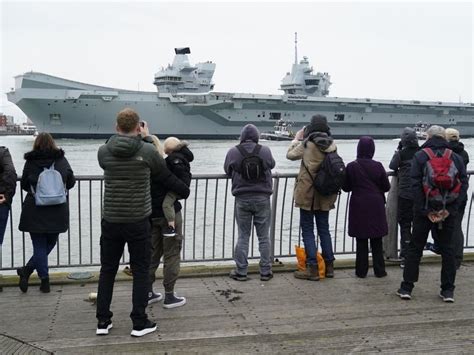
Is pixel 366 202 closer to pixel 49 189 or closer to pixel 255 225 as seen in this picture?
pixel 255 225

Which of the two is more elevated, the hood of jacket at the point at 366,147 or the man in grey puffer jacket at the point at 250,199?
the hood of jacket at the point at 366,147

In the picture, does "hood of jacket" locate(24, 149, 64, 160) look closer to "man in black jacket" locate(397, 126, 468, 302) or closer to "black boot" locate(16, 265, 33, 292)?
"black boot" locate(16, 265, 33, 292)

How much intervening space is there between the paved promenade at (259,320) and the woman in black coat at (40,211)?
0.27 m

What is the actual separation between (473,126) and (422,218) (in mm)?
90052

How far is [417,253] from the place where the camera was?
455 cm

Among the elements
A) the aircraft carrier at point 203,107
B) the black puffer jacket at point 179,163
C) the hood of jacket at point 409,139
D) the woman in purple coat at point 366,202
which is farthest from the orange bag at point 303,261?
the aircraft carrier at point 203,107

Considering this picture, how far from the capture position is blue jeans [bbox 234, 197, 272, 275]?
4992 mm

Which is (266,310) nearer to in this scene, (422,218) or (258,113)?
(422,218)

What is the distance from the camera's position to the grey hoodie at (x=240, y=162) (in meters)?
4.89

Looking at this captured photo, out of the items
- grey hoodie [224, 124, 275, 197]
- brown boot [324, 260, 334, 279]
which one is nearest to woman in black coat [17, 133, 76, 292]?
grey hoodie [224, 124, 275, 197]

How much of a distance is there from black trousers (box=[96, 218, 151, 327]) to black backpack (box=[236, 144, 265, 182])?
55.7 inches

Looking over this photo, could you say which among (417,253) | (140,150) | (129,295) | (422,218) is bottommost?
(129,295)

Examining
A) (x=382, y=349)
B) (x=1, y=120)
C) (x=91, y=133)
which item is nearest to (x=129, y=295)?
(x=382, y=349)

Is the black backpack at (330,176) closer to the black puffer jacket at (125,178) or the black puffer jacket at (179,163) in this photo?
the black puffer jacket at (179,163)
